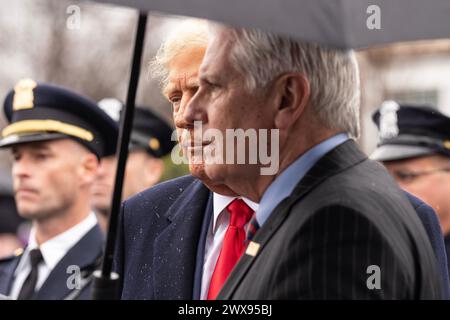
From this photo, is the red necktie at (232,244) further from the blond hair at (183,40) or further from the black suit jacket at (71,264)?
the black suit jacket at (71,264)

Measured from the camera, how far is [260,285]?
242cm

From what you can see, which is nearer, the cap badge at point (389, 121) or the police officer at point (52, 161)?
the police officer at point (52, 161)

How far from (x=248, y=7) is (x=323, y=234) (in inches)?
24.4

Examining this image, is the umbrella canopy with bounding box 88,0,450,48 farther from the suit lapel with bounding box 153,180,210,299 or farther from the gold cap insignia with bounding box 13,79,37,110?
the gold cap insignia with bounding box 13,79,37,110

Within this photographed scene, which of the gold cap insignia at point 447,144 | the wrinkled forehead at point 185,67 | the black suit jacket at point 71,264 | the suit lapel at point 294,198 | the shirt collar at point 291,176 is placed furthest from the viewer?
the gold cap insignia at point 447,144

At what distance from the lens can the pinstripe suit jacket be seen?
2283 mm

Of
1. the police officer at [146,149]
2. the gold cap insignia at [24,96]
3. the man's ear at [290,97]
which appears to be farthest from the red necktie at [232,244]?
the police officer at [146,149]

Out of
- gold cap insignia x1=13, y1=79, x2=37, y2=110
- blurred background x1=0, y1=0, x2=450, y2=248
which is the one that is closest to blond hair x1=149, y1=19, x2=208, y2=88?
gold cap insignia x1=13, y1=79, x2=37, y2=110

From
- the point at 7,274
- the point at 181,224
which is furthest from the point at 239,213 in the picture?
the point at 7,274

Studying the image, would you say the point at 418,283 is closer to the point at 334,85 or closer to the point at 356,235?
the point at 356,235

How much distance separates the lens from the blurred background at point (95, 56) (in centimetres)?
1889

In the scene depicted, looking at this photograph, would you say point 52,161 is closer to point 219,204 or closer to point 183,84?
point 183,84

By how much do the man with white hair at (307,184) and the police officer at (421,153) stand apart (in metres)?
3.07
